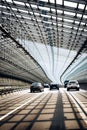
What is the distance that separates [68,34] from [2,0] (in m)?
15.0

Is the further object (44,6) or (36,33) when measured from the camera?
(36,33)

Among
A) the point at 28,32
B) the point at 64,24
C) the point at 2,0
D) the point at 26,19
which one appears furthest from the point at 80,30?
the point at 2,0

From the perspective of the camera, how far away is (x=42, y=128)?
858 centimetres

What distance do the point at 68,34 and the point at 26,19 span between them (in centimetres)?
780

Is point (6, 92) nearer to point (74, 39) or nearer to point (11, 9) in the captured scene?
point (11, 9)

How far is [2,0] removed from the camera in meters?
27.4

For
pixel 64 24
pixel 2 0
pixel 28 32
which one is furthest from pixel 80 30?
pixel 2 0

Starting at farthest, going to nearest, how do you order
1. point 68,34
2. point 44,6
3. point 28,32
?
1. point 28,32
2. point 68,34
3. point 44,6

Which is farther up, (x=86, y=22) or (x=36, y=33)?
(x=36, y=33)

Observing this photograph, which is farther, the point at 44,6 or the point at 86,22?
the point at 86,22

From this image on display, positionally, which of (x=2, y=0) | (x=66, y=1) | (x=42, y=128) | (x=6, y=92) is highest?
(x=2, y=0)

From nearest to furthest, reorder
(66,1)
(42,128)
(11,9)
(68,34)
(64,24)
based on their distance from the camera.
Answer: (42,128) < (66,1) < (11,9) < (64,24) < (68,34)

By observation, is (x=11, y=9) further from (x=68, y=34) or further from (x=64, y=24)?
(x=68, y=34)

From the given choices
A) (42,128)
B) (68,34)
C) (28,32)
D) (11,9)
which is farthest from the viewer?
(28,32)
